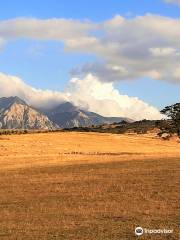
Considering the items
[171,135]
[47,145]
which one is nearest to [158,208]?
[47,145]

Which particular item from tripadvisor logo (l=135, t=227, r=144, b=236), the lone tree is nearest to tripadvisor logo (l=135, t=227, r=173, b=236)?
tripadvisor logo (l=135, t=227, r=144, b=236)

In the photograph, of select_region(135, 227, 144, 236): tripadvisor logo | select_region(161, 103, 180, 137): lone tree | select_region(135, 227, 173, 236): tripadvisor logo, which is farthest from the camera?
select_region(161, 103, 180, 137): lone tree

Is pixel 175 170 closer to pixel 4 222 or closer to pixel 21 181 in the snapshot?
pixel 21 181

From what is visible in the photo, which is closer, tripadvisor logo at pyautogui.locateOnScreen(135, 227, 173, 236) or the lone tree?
tripadvisor logo at pyautogui.locateOnScreen(135, 227, 173, 236)

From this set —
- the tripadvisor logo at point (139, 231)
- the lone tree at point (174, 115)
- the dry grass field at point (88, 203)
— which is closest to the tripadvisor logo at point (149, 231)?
the tripadvisor logo at point (139, 231)

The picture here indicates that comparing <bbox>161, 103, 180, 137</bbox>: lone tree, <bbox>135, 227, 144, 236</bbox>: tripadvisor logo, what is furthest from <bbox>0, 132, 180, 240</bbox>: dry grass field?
<bbox>161, 103, 180, 137</bbox>: lone tree

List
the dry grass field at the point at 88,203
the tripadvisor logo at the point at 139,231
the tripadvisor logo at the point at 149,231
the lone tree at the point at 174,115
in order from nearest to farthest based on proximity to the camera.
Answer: the tripadvisor logo at the point at 139,231 < the tripadvisor logo at the point at 149,231 < the dry grass field at the point at 88,203 < the lone tree at the point at 174,115

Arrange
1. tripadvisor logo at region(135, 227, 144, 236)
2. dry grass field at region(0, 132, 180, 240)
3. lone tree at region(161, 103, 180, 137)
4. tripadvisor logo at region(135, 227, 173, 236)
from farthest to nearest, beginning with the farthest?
lone tree at region(161, 103, 180, 137)
dry grass field at region(0, 132, 180, 240)
tripadvisor logo at region(135, 227, 173, 236)
tripadvisor logo at region(135, 227, 144, 236)

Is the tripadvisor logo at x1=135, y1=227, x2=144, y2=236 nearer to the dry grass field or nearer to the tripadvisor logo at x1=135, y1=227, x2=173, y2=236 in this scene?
the tripadvisor logo at x1=135, y1=227, x2=173, y2=236

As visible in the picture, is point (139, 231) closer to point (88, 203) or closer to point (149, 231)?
point (149, 231)

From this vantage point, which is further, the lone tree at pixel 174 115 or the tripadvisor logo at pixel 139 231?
the lone tree at pixel 174 115

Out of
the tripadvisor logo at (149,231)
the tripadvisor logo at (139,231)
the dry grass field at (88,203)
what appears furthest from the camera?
the dry grass field at (88,203)

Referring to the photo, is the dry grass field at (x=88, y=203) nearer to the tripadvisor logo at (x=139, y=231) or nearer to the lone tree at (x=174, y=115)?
the tripadvisor logo at (x=139, y=231)

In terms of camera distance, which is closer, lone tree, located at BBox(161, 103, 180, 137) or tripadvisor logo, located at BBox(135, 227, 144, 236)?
tripadvisor logo, located at BBox(135, 227, 144, 236)
